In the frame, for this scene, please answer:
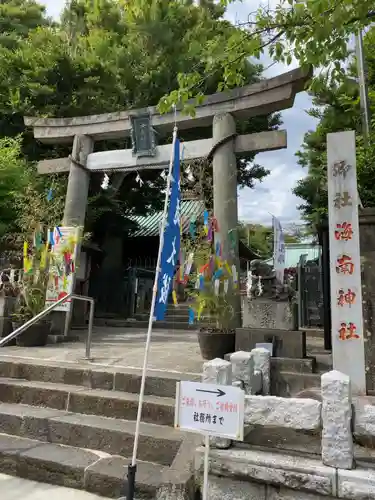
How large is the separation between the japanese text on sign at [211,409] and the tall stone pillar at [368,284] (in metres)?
2.95

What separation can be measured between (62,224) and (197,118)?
3970mm

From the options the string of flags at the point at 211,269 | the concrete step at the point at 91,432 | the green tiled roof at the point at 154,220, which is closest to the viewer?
the concrete step at the point at 91,432

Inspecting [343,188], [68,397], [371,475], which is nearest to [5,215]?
[68,397]

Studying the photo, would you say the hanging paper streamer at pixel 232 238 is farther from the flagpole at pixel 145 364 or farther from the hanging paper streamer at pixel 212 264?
the flagpole at pixel 145 364

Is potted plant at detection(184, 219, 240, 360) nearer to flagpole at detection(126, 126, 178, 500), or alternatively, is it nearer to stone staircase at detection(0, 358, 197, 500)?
stone staircase at detection(0, 358, 197, 500)

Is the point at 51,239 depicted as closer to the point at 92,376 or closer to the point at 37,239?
the point at 37,239

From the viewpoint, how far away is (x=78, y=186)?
31.1ft

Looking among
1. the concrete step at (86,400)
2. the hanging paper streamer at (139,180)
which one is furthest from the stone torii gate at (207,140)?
the hanging paper streamer at (139,180)

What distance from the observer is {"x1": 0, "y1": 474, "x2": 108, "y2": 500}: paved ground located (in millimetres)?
3271

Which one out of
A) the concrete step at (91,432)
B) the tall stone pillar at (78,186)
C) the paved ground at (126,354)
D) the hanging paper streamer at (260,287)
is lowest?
the concrete step at (91,432)

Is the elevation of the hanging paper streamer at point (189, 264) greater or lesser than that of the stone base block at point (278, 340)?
greater

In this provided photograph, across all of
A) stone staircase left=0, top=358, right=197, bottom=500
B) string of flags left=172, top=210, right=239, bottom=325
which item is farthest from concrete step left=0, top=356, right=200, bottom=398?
string of flags left=172, top=210, right=239, bottom=325

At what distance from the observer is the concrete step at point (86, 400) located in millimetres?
4242

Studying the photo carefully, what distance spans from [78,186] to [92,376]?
5.66 m
